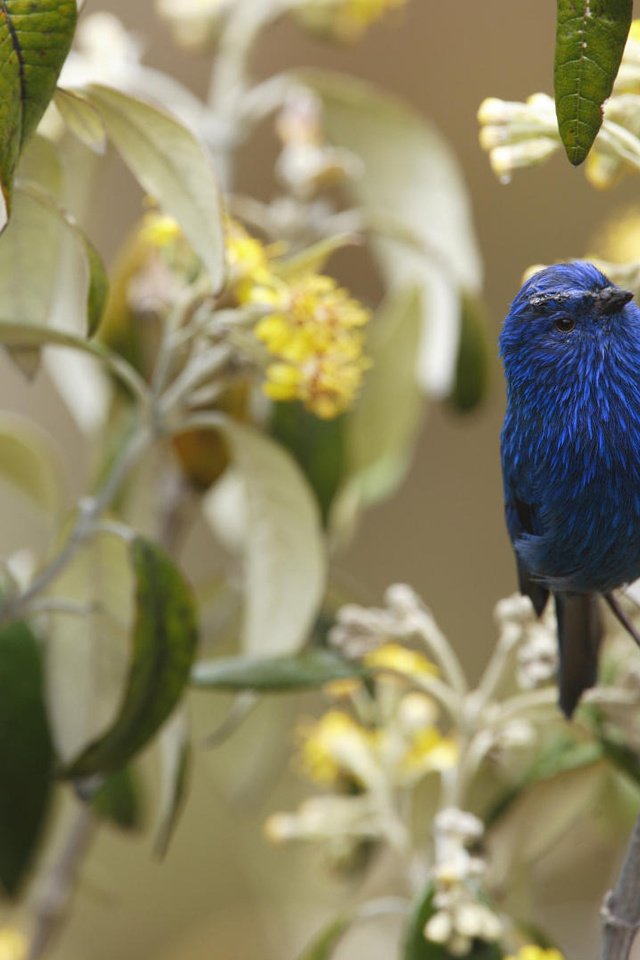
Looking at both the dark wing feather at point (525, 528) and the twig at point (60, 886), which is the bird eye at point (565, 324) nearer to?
the dark wing feather at point (525, 528)

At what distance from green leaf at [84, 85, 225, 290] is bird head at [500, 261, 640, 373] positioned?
10.2 inches

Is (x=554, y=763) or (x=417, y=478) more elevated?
(x=554, y=763)

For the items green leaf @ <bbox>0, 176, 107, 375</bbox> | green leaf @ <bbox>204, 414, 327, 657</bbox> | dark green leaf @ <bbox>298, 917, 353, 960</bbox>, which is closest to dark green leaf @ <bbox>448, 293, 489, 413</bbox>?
green leaf @ <bbox>204, 414, 327, 657</bbox>

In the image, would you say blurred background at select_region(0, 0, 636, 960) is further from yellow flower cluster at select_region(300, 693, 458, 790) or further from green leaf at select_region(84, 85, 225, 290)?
green leaf at select_region(84, 85, 225, 290)

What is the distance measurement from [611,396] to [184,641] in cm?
46

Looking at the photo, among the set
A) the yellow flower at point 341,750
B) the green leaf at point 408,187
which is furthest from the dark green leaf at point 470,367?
the yellow flower at point 341,750

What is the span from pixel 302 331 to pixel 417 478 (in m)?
2.03

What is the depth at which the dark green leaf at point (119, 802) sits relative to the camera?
53.6 inches

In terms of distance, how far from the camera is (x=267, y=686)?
118 cm

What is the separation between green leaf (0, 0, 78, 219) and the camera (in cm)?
82

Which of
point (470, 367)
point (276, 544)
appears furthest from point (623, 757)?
point (470, 367)

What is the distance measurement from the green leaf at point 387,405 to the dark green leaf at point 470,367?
0.18 ft

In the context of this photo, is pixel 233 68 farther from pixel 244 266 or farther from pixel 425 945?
pixel 425 945

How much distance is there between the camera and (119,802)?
4.57 ft
